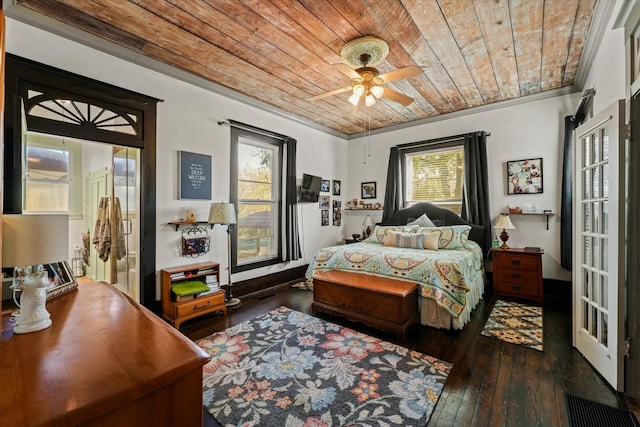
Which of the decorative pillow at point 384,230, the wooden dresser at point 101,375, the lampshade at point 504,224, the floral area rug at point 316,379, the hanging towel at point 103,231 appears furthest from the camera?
the decorative pillow at point 384,230

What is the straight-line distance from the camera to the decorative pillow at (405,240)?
395 centimetres

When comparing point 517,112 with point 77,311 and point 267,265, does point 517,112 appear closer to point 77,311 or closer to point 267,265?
point 267,265

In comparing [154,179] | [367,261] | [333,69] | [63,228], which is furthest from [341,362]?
[333,69]

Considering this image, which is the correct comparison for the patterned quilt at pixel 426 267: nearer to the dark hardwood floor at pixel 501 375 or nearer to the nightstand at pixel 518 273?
the nightstand at pixel 518 273

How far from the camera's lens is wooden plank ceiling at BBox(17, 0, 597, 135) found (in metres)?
2.28

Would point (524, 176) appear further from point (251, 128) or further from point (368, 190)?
point (251, 128)

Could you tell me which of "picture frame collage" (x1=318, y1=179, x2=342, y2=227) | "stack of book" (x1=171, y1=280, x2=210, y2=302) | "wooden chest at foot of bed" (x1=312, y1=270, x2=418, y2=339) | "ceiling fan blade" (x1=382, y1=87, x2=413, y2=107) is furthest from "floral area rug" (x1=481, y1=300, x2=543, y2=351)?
"picture frame collage" (x1=318, y1=179, x2=342, y2=227)

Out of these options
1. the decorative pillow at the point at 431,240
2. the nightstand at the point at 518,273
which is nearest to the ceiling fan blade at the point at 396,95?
the decorative pillow at the point at 431,240

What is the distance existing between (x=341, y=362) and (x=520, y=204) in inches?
144

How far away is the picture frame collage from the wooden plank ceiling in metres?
2.15

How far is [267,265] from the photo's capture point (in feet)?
14.6

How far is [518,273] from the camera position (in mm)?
3764

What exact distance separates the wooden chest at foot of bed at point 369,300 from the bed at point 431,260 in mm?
151

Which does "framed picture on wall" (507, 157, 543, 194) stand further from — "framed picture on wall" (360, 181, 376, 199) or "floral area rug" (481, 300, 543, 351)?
"framed picture on wall" (360, 181, 376, 199)
